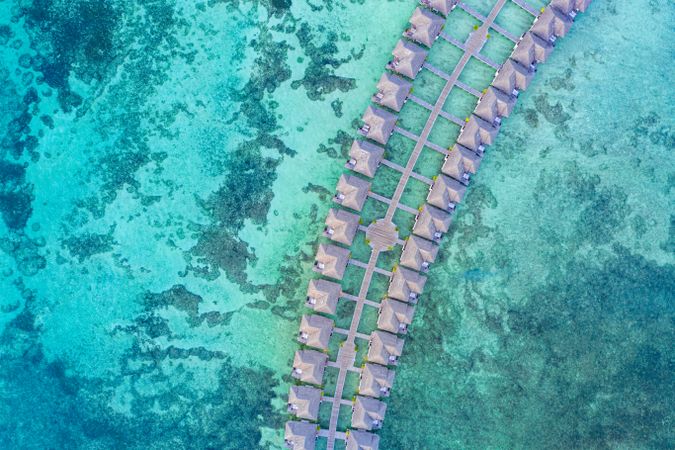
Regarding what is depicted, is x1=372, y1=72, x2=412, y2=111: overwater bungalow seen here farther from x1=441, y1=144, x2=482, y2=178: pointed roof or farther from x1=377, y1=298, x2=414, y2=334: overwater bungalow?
x1=377, y1=298, x2=414, y2=334: overwater bungalow

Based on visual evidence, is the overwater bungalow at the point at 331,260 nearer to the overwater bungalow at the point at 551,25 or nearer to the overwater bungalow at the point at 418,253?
the overwater bungalow at the point at 418,253

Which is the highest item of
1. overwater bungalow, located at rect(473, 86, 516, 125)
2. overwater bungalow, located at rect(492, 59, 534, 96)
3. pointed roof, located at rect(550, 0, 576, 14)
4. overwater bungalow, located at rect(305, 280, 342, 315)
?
pointed roof, located at rect(550, 0, 576, 14)

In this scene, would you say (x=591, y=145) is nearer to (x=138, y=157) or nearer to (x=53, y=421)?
(x=138, y=157)

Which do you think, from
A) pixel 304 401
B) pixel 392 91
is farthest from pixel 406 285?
pixel 392 91

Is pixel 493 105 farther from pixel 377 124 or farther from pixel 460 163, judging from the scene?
pixel 377 124

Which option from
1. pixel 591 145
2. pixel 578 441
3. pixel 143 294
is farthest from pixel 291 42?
pixel 578 441

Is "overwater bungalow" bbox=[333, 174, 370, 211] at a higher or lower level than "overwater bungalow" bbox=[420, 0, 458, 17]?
lower

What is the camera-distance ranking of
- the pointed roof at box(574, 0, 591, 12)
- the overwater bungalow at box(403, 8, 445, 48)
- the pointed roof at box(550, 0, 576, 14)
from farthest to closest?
the pointed roof at box(574, 0, 591, 12), the pointed roof at box(550, 0, 576, 14), the overwater bungalow at box(403, 8, 445, 48)

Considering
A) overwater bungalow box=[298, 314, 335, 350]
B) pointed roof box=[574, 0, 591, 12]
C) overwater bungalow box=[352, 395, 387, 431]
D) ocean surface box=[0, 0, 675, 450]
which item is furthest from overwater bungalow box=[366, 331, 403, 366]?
pointed roof box=[574, 0, 591, 12]

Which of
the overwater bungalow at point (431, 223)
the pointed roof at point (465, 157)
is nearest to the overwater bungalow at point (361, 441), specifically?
the overwater bungalow at point (431, 223)
